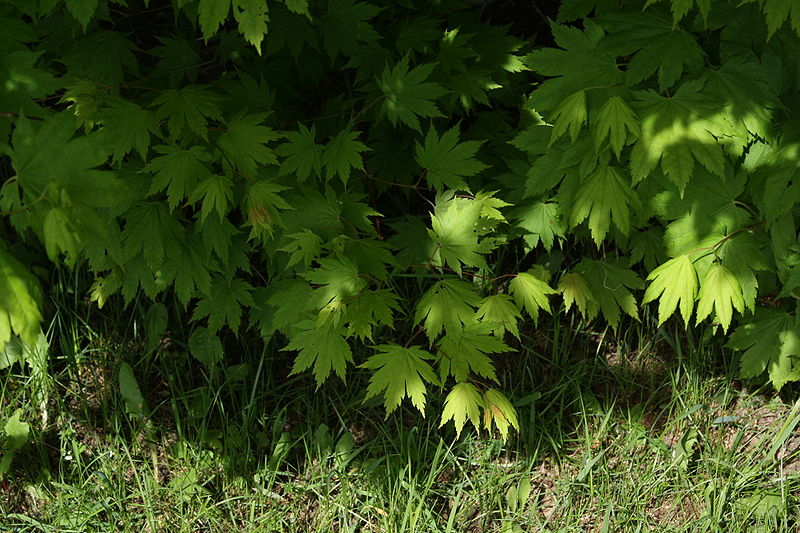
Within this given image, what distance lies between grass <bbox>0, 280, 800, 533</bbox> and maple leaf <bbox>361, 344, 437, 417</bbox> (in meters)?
0.57

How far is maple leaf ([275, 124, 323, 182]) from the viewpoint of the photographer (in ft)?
9.50

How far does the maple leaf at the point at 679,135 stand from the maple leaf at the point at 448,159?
2.10 feet

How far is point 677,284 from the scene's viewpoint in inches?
111

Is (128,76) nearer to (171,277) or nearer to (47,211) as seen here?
(171,277)

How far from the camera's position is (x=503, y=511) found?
3.28 metres

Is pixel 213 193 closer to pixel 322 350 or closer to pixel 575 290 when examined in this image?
pixel 322 350

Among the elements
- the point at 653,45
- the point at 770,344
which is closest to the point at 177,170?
the point at 653,45

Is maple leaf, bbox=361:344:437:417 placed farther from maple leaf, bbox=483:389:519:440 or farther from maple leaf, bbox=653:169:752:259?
maple leaf, bbox=653:169:752:259

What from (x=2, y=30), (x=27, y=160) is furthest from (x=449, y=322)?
(x=2, y=30)

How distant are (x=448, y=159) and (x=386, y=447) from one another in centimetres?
126

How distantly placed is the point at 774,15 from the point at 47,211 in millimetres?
1931

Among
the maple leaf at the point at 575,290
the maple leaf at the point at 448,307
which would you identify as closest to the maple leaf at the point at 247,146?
the maple leaf at the point at 448,307

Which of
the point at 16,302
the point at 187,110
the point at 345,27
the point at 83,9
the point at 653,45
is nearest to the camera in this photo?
the point at 16,302

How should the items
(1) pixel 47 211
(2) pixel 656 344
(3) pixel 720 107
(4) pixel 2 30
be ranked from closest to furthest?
1. (1) pixel 47 211
2. (4) pixel 2 30
3. (3) pixel 720 107
4. (2) pixel 656 344
